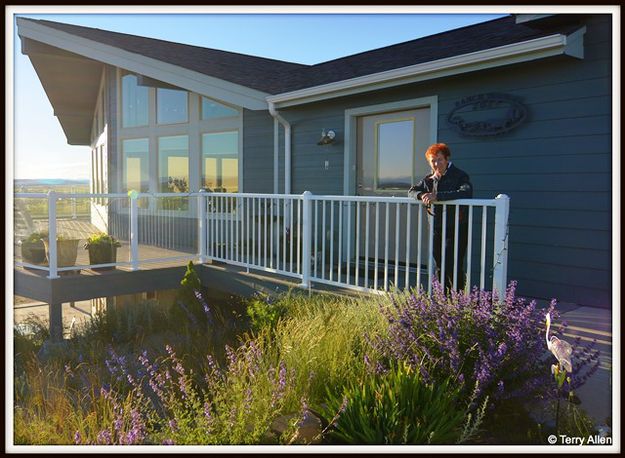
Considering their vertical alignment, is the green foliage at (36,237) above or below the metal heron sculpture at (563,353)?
above

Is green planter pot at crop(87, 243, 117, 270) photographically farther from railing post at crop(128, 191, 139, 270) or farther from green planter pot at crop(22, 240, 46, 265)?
green planter pot at crop(22, 240, 46, 265)

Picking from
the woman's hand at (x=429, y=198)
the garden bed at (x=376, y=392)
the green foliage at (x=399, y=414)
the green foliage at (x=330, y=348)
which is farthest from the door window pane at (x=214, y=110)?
the green foliage at (x=399, y=414)

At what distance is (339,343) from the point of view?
3516 mm

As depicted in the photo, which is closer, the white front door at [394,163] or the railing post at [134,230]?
the white front door at [394,163]

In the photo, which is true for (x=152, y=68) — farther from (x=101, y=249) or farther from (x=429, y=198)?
(x=429, y=198)

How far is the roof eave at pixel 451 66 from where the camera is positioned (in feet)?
14.6

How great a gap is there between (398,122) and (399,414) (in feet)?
13.3

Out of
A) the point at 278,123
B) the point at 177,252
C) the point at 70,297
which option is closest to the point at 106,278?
the point at 70,297

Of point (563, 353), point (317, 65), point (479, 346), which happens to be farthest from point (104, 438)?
point (317, 65)

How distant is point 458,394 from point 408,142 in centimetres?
362

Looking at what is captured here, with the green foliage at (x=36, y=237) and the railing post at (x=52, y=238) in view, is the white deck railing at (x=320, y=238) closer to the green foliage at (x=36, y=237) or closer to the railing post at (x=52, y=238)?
the railing post at (x=52, y=238)

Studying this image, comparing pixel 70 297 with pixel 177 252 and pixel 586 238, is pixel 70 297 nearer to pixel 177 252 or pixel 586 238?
pixel 177 252

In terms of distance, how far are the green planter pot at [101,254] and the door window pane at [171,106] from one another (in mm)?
3295

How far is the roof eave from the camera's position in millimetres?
4449
